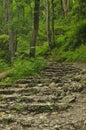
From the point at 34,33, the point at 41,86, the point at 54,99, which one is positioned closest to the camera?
A: the point at 54,99

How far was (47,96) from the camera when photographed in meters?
8.92

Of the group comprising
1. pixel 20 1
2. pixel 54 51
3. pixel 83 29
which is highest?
pixel 20 1

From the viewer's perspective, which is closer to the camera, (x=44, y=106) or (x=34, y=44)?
(x=44, y=106)

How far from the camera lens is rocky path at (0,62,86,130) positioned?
253 inches

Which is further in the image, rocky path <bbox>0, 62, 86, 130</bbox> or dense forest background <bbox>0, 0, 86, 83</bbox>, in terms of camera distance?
dense forest background <bbox>0, 0, 86, 83</bbox>

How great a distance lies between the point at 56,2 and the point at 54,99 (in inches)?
1271

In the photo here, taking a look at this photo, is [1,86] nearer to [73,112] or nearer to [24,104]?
[24,104]

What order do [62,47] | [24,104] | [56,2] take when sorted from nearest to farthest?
[24,104] → [62,47] → [56,2]

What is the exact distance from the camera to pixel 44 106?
7.74m

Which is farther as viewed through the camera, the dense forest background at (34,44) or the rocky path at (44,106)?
the dense forest background at (34,44)

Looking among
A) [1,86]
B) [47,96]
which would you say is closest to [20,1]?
[1,86]

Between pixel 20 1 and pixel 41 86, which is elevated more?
pixel 20 1

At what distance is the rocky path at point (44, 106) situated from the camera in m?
6.41

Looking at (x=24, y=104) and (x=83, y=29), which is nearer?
(x=24, y=104)
